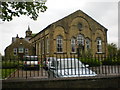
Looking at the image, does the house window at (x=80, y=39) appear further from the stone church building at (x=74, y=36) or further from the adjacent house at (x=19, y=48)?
the adjacent house at (x=19, y=48)

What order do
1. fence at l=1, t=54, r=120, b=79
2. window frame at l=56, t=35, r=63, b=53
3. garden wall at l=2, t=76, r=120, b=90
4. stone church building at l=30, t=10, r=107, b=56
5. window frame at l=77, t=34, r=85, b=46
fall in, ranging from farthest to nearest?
window frame at l=77, t=34, r=85, b=46
window frame at l=56, t=35, r=63, b=53
stone church building at l=30, t=10, r=107, b=56
fence at l=1, t=54, r=120, b=79
garden wall at l=2, t=76, r=120, b=90

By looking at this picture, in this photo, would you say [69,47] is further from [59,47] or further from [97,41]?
[97,41]

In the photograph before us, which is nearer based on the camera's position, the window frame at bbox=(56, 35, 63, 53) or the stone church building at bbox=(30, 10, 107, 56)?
the stone church building at bbox=(30, 10, 107, 56)

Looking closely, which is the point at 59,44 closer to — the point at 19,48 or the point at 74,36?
the point at 74,36

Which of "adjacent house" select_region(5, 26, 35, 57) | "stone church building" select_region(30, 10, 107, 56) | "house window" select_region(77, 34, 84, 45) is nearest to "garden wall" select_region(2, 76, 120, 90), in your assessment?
"stone church building" select_region(30, 10, 107, 56)

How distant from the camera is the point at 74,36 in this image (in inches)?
1454

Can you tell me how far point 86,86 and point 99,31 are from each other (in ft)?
105

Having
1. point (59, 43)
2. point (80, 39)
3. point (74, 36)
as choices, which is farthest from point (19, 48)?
point (80, 39)

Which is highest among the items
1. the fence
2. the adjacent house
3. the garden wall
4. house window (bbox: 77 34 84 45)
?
house window (bbox: 77 34 84 45)

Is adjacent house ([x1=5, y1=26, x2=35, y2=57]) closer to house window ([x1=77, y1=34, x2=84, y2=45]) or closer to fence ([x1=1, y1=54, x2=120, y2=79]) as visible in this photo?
house window ([x1=77, y1=34, x2=84, y2=45])

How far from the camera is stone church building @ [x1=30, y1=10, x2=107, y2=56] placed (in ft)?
116

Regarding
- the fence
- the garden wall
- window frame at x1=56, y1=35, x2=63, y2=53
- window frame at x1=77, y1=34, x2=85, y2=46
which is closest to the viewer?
the garden wall

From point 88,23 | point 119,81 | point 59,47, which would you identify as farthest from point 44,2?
point 88,23

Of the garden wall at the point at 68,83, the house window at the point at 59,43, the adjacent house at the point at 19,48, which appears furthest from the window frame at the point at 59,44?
the garden wall at the point at 68,83
